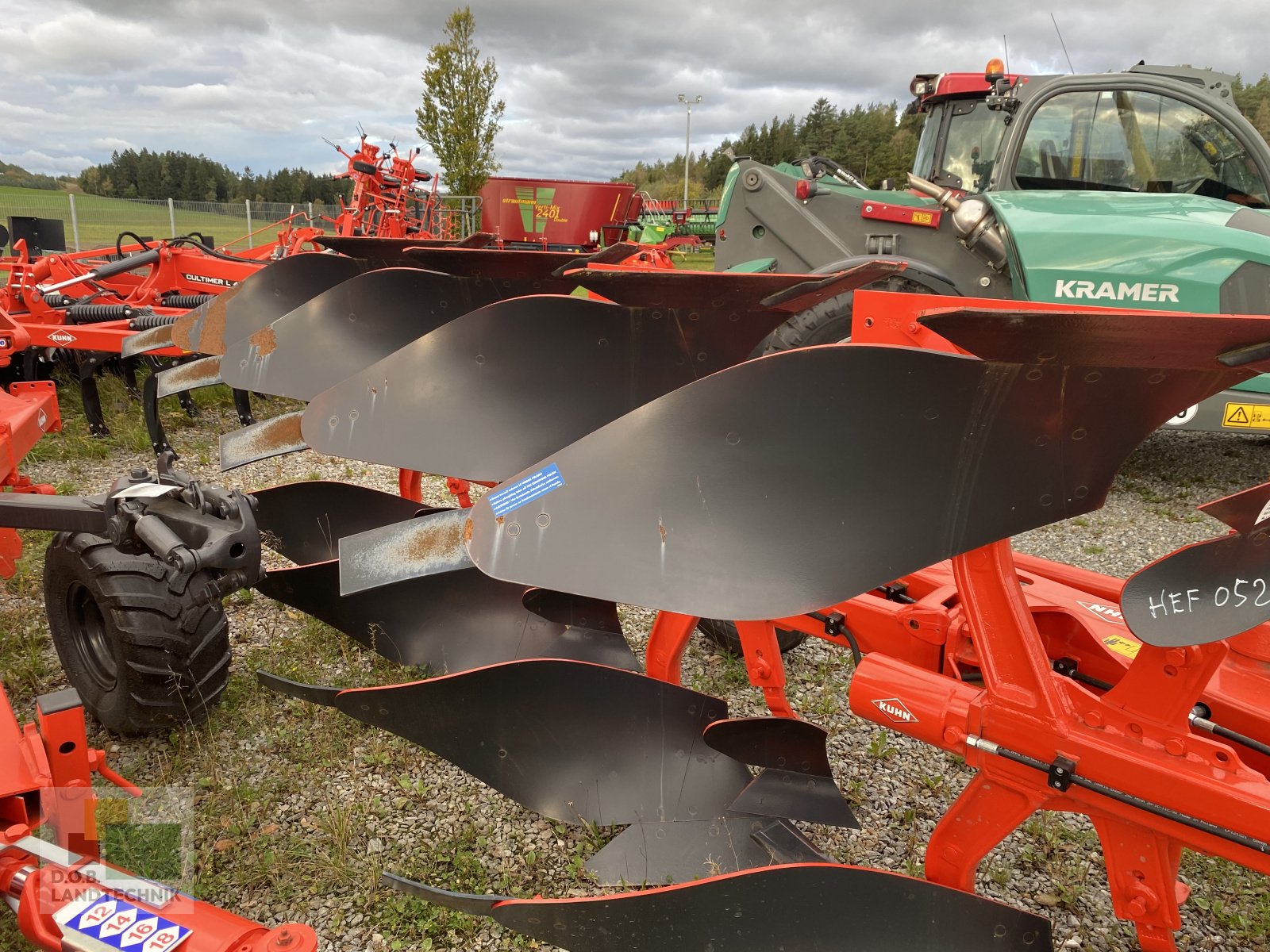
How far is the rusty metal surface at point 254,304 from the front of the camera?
9.54ft

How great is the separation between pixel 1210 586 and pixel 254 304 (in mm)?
2864

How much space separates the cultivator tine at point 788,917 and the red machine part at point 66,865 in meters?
0.51

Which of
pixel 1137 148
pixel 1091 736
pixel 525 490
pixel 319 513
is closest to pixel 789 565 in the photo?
pixel 525 490

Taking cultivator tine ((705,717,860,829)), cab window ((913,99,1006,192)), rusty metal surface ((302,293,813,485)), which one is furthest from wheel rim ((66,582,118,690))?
cab window ((913,99,1006,192))

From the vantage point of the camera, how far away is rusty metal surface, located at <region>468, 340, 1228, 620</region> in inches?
49.1

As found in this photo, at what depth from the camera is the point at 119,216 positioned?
17.9 metres

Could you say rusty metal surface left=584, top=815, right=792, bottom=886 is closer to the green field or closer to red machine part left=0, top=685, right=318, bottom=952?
red machine part left=0, top=685, right=318, bottom=952

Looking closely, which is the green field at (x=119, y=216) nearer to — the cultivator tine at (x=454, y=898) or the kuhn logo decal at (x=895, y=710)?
the cultivator tine at (x=454, y=898)

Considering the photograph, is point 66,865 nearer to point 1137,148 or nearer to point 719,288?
point 719,288

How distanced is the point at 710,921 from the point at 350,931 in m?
0.96

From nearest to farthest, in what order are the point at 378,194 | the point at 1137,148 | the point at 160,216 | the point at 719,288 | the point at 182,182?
the point at 719,288 < the point at 1137,148 < the point at 378,194 < the point at 160,216 < the point at 182,182

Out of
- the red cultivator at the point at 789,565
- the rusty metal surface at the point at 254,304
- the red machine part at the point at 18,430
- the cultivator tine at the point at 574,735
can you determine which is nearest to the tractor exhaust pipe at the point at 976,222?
the red cultivator at the point at 789,565

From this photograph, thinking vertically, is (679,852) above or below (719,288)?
below

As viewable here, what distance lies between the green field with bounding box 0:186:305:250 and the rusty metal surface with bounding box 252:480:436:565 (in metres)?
13.8
